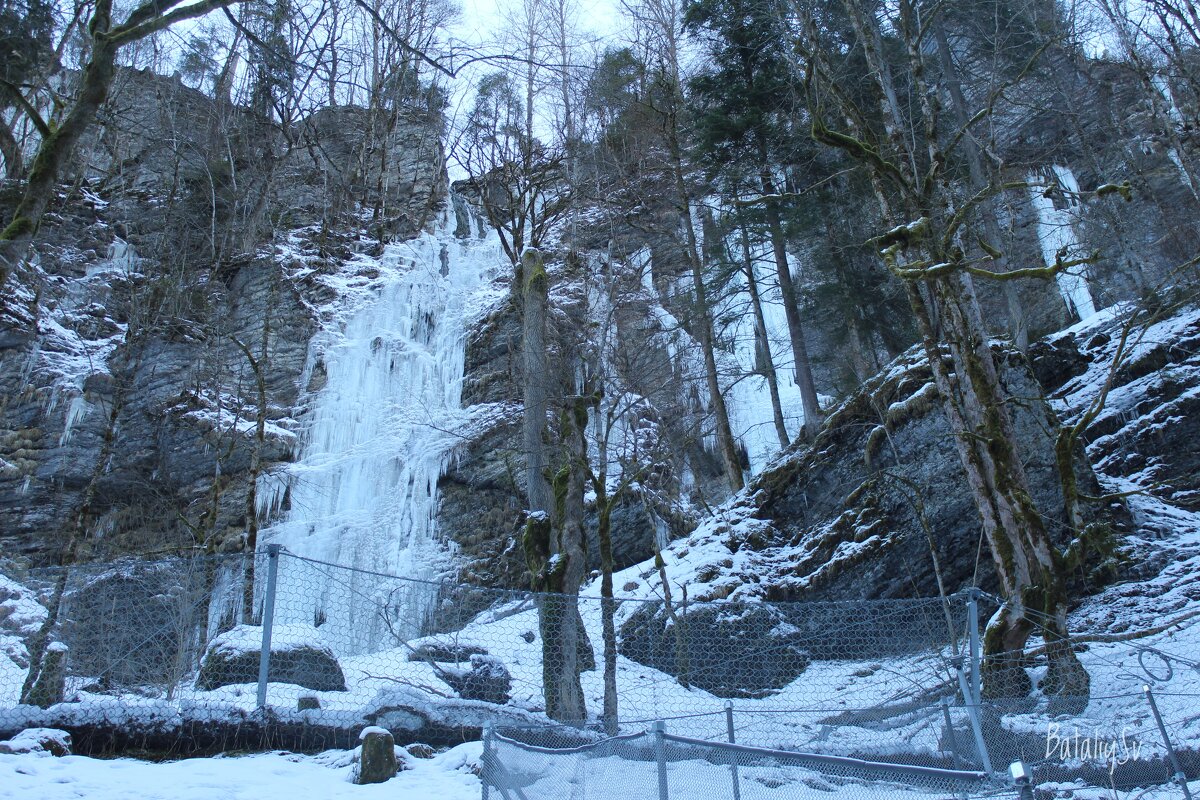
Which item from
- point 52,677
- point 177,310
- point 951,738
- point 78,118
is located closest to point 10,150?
point 78,118

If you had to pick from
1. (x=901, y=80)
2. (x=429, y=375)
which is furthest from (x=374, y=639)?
(x=901, y=80)

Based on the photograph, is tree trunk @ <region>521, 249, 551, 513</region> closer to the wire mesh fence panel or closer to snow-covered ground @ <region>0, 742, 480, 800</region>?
snow-covered ground @ <region>0, 742, 480, 800</region>

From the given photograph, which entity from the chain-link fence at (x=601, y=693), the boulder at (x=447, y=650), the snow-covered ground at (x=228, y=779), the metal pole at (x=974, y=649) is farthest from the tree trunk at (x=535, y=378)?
the metal pole at (x=974, y=649)

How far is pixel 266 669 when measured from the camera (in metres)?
4.98

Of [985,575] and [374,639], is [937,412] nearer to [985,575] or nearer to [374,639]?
[985,575]

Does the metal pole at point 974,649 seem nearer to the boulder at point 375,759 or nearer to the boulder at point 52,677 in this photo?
the boulder at point 375,759

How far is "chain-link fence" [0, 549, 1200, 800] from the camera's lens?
11.7 feet

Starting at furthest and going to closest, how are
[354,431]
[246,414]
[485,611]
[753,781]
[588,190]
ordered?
[588,190] < [354,431] < [246,414] < [485,611] < [753,781]

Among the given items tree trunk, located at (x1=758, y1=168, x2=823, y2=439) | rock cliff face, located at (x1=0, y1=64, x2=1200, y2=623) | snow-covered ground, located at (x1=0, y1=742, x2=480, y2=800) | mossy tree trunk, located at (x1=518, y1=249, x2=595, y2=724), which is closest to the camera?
snow-covered ground, located at (x1=0, y1=742, x2=480, y2=800)

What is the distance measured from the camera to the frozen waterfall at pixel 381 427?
15.8 metres

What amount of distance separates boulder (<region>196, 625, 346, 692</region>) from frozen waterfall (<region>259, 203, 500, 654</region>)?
5110mm

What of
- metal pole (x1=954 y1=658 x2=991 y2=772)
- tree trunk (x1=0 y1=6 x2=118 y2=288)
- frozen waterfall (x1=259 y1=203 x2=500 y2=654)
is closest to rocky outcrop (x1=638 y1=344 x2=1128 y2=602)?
metal pole (x1=954 y1=658 x2=991 y2=772)

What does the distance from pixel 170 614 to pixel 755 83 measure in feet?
45.4

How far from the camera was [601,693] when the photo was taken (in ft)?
27.8
